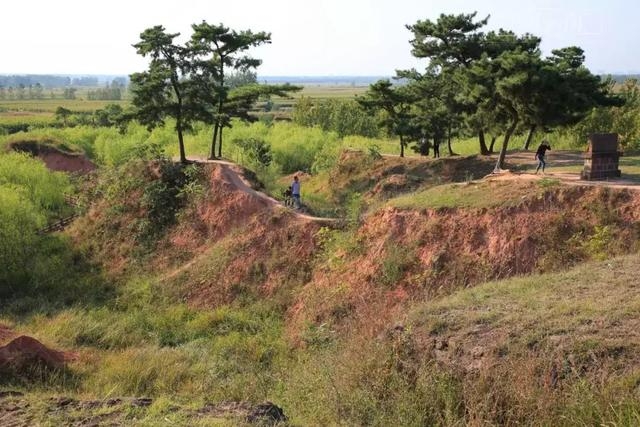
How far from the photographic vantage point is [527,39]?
26422 millimetres

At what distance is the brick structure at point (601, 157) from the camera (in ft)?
55.9

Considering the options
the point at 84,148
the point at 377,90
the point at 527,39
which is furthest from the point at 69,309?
the point at 84,148

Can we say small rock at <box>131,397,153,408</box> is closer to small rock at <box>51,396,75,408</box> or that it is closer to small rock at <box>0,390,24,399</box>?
small rock at <box>51,396,75,408</box>

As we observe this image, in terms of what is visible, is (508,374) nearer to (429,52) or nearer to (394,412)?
(394,412)

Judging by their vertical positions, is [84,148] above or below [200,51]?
below

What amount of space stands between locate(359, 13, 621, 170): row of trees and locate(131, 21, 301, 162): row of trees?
762cm

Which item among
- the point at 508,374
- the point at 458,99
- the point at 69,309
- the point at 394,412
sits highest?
the point at 458,99

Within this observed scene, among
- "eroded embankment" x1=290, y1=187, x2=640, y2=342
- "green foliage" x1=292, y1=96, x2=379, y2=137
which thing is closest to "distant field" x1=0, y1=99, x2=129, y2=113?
"green foliage" x1=292, y1=96, x2=379, y2=137

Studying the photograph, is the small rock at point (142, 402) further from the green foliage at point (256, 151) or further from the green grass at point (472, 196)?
the green foliage at point (256, 151)

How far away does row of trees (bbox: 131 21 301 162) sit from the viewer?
23.8 metres

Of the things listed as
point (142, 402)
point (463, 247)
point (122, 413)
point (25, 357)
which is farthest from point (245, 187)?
point (122, 413)

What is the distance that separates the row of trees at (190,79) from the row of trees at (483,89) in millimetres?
7622

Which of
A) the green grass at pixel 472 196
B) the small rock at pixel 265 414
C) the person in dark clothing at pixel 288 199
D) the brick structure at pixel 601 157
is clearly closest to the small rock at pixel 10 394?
the small rock at pixel 265 414

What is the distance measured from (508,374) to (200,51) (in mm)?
21472
